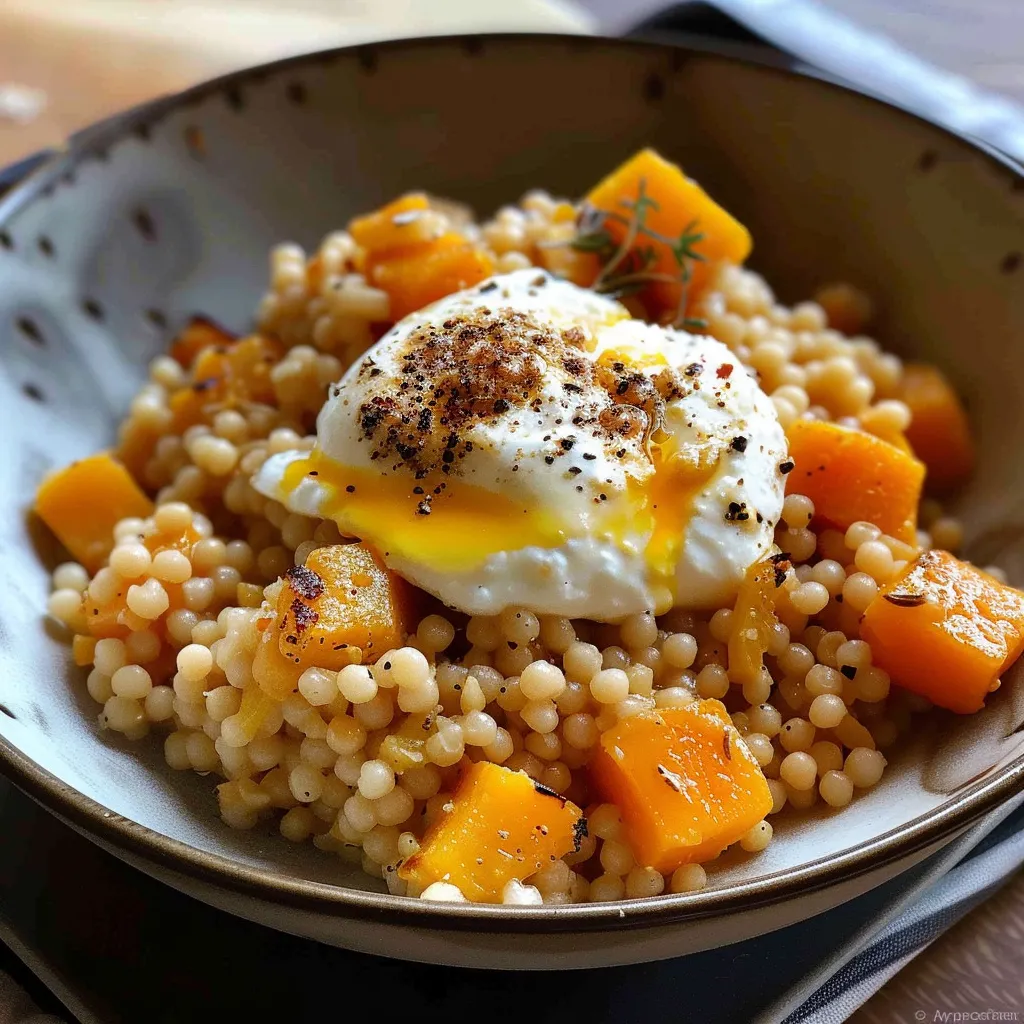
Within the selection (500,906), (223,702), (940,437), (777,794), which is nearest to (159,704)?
(223,702)

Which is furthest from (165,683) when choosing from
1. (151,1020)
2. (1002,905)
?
(1002,905)

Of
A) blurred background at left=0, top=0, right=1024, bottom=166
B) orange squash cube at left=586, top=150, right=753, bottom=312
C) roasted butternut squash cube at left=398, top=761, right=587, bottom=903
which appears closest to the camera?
roasted butternut squash cube at left=398, top=761, right=587, bottom=903

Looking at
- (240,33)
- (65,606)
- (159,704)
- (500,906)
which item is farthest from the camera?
(240,33)

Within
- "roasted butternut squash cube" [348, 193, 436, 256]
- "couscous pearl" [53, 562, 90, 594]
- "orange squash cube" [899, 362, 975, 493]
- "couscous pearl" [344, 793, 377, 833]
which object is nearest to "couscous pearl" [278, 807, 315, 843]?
"couscous pearl" [344, 793, 377, 833]

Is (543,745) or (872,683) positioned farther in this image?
(872,683)

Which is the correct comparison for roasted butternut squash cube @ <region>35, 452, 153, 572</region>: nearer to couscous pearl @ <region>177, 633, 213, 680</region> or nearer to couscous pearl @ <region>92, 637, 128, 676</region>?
couscous pearl @ <region>92, 637, 128, 676</region>

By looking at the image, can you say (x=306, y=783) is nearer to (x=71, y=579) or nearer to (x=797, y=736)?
(x=71, y=579)

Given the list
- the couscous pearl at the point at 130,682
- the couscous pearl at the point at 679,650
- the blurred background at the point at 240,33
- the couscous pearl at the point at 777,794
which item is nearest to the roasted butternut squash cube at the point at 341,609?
the couscous pearl at the point at 130,682

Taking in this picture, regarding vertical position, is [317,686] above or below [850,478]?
below
